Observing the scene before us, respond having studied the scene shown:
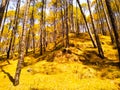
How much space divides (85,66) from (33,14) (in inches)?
774

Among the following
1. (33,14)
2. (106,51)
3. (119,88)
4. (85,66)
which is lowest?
(119,88)

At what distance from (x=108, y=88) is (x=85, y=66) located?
4.61m

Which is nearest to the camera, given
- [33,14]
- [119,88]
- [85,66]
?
[119,88]

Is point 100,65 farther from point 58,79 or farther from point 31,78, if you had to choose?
point 31,78

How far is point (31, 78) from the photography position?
48.1 ft

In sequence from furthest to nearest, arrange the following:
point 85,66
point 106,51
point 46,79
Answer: point 106,51 → point 85,66 → point 46,79

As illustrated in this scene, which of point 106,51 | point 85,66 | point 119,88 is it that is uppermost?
point 106,51

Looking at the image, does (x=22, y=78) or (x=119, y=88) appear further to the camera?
(x=22, y=78)

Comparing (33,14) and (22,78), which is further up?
(33,14)

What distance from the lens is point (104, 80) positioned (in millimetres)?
12359

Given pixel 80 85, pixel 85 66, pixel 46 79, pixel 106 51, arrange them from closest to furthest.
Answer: pixel 80 85
pixel 46 79
pixel 85 66
pixel 106 51

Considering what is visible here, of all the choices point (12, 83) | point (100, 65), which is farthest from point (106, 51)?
point (12, 83)

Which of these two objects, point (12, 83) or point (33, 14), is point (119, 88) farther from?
point (33, 14)

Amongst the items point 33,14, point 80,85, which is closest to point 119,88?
point 80,85
